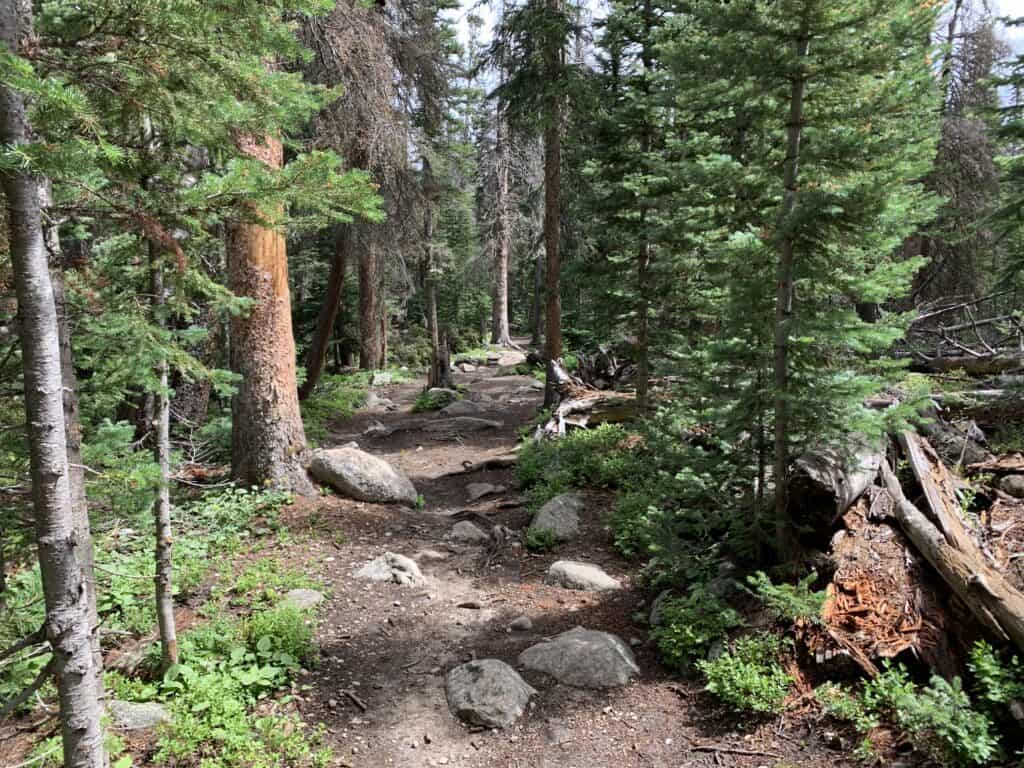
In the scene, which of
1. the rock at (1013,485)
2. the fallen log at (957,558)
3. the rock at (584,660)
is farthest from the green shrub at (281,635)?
the rock at (1013,485)

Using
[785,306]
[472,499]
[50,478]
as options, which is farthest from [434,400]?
[50,478]

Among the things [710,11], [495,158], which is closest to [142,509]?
[710,11]

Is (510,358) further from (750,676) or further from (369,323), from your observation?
(750,676)

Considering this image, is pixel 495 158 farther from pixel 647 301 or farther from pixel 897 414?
pixel 897 414

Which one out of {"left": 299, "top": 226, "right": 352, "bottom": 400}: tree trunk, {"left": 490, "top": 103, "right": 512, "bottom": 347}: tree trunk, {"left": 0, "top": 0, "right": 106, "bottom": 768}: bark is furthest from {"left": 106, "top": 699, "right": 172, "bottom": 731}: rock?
{"left": 490, "top": 103, "right": 512, "bottom": 347}: tree trunk

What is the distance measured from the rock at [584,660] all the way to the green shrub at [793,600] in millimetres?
1168

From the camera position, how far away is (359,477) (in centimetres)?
832

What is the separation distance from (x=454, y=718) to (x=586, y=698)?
0.98 meters

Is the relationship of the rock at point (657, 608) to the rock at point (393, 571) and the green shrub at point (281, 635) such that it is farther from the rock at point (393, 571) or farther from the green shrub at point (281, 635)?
the green shrub at point (281, 635)

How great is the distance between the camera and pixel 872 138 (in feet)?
13.9

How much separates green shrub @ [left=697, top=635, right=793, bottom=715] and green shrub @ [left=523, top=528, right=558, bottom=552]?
294 cm

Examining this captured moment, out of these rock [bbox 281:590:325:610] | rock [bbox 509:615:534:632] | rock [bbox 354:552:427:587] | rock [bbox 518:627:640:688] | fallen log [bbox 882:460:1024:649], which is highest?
fallen log [bbox 882:460:1024:649]

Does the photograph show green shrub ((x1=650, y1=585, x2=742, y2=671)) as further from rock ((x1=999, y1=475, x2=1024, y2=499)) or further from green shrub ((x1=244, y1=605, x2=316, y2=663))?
rock ((x1=999, y1=475, x2=1024, y2=499))

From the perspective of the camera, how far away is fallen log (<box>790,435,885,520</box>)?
15.3 feet
